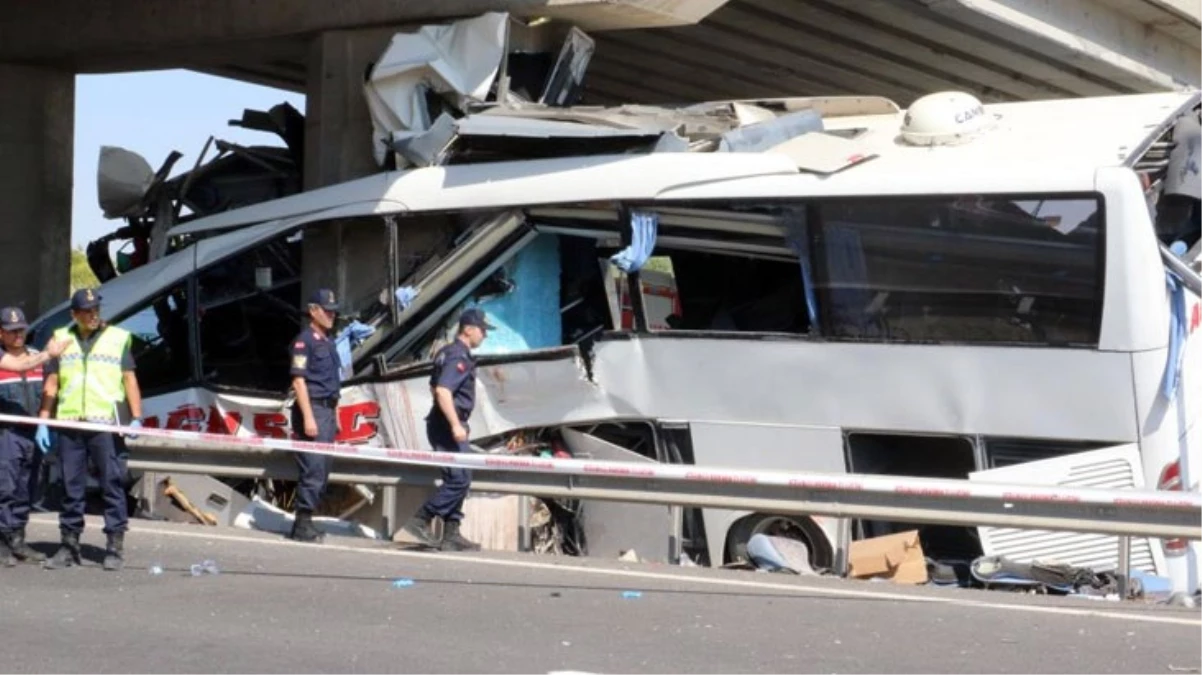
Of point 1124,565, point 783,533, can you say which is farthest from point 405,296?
point 1124,565

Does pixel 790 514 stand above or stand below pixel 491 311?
below

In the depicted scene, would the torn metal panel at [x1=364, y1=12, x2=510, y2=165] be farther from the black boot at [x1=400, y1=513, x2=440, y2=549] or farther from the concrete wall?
the black boot at [x1=400, y1=513, x2=440, y2=549]

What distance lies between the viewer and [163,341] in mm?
13625

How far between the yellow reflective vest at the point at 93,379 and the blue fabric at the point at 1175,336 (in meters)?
5.80

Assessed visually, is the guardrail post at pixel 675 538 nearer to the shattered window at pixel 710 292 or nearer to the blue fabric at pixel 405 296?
the shattered window at pixel 710 292

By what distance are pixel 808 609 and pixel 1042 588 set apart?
7.37 feet

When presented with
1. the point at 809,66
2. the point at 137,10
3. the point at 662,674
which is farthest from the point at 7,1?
the point at 662,674

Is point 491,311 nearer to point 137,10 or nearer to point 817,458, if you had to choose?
point 817,458

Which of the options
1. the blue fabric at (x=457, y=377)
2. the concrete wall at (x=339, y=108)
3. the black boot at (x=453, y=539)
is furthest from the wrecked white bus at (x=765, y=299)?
the concrete wall at (x=339, y=108)

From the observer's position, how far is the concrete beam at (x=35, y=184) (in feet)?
69.1

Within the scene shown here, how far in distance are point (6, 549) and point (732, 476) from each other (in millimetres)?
4018

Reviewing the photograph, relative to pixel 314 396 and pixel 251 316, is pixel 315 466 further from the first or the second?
pixel 251 316

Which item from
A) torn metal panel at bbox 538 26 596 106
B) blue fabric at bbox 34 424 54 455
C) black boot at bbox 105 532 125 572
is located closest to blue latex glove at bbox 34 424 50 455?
blue fabric at bbox 34 424 54 455

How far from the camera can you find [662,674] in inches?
283
